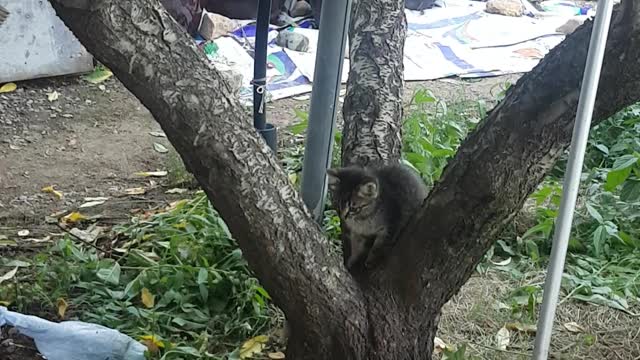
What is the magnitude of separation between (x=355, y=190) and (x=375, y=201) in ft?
0.21

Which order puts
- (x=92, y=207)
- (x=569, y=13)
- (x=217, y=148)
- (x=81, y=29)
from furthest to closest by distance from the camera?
1. (x=569, y=13)
2. (x=92, y=207)
3. (x=217, y=148)
4. (x=81, y=29)

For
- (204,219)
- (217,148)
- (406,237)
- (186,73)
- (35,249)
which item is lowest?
(35,249)

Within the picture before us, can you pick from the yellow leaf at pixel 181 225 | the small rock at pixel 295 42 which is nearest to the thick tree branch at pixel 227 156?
the yellow leaf at pixel 181 225

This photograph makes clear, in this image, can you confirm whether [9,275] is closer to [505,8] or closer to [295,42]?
[295,42]

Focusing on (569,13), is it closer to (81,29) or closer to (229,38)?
(229,38)

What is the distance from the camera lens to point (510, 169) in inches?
74.7

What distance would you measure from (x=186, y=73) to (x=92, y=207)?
1955 millimetres

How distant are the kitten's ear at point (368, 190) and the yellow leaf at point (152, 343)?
2.44 ft

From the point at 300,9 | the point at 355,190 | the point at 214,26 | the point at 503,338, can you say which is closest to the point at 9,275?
the point at 355,190

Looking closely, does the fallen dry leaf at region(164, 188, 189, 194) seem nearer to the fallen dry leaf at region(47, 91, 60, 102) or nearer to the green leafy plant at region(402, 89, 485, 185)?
the green leafy plant at region(402, 89, 485, 185)

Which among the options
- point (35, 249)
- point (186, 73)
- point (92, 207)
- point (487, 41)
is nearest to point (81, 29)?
point (186, 73)

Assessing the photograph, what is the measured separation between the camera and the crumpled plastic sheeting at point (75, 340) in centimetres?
246

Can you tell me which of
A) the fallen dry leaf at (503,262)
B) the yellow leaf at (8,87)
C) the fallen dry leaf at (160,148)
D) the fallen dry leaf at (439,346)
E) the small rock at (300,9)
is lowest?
the fallen dry leaf at (160,148)

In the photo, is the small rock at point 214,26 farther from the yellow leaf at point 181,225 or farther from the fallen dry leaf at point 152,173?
the yellow leaf at point 181,225
